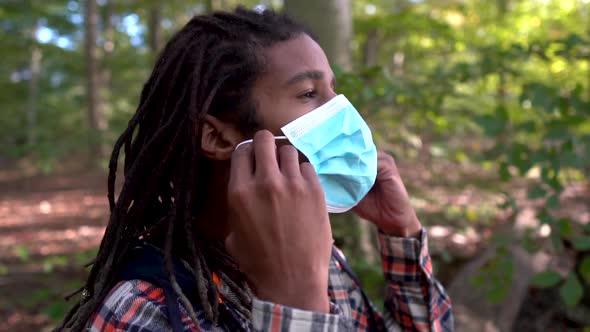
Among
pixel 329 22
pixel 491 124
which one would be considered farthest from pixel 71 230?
pixel 491 124

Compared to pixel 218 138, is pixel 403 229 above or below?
below

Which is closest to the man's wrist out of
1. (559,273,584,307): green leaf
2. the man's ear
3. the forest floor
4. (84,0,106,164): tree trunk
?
the man's ear

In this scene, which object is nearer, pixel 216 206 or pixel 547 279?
pixel 216 206

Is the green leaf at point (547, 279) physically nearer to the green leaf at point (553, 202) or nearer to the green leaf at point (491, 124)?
the green leaf at point (553, 202)

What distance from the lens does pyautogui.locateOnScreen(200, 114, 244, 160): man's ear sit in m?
1.39

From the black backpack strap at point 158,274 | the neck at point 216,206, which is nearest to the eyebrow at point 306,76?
the neck at point 216,206

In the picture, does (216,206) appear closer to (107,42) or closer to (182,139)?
(182,139)

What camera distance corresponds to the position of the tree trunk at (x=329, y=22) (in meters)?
3.16

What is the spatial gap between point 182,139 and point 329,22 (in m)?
2.08

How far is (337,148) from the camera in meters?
1.44

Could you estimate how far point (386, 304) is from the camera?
1.82 metres

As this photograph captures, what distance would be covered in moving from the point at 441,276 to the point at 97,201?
7633mm

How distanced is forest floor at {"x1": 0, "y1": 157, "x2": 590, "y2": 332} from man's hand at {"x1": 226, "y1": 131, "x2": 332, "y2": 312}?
2.01 metres

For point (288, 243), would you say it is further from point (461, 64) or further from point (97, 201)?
point (97, 201)
